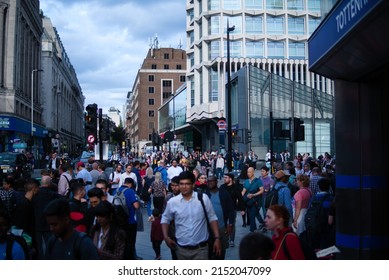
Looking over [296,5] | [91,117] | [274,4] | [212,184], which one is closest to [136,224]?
[212,184]

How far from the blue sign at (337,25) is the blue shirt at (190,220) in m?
2.49

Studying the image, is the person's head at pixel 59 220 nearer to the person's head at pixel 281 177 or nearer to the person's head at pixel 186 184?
the person's head at pixel 186 184

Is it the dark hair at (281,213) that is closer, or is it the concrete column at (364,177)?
the dark hair at (281,213)

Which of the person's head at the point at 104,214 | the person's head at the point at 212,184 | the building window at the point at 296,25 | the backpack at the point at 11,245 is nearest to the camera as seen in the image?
the backpack at the point at 11,245

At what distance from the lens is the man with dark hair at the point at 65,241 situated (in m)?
3.69

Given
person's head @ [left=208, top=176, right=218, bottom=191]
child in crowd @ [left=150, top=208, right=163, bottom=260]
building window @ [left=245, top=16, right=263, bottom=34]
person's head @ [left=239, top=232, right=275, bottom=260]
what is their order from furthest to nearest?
1. building window @ [left=245, top=16, right=263, bottom=34]
2. child in crowd @ [left=150, top=208, right=163, bottom=260]
3. person's head @ [left=208, top=176, right=218, bottom=191]
4. person's head @ [left=239, top=232, right=275, bottom=260]

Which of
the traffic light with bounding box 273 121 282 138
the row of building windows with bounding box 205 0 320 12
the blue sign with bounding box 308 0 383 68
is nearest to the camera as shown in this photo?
the blue sign with bounding box 308 0 383 68

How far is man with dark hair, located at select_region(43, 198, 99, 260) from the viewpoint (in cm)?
369

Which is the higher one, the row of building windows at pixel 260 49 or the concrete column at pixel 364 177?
the row of building windows at pixel 260 49

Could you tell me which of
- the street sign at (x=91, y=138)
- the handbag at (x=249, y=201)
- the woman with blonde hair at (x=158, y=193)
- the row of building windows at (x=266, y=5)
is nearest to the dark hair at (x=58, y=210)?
the woman with blonde hair at (x=158, y=193)

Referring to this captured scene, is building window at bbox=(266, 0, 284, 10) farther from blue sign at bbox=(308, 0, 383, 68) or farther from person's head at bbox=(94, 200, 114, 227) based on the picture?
person's head at bbox=(94, 200, 114, 227)

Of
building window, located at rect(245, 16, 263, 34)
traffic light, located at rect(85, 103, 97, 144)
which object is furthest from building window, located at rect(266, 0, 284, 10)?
traffic light, located at rect(85, 103, 97, 144)

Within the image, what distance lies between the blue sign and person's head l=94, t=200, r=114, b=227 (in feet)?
10.3
